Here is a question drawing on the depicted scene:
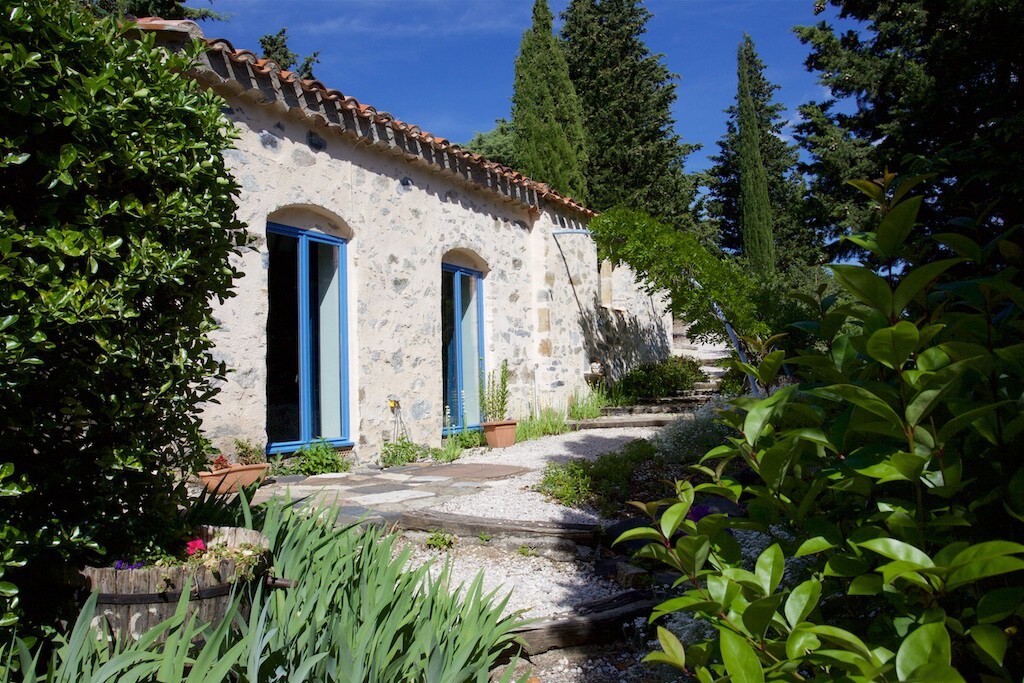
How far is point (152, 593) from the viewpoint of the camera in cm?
190

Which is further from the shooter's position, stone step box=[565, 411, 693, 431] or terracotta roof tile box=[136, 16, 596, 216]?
stone step box=[565, 411, 693, 431]

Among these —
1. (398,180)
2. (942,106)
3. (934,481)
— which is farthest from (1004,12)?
(934,481)

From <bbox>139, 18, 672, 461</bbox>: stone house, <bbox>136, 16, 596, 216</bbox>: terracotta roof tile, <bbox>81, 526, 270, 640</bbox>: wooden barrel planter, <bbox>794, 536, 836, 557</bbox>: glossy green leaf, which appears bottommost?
<bbox>81, 526, 270, 640</bbox>: wooden barrel planter

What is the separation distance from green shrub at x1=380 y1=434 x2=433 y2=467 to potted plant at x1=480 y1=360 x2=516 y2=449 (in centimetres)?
108

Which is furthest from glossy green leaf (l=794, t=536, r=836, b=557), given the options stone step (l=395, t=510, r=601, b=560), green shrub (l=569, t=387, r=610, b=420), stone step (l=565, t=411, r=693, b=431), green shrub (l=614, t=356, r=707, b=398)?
green shrub (l=614, t=356, r=707, b=398)

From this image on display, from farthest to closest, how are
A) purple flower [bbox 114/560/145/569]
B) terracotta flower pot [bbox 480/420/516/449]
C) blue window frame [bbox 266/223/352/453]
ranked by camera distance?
terracotta flower pot [bbox 480/420/516/449] < blue window frame [bbox 266/223/352/453] < purple flower [bbox 114/560/145/569]

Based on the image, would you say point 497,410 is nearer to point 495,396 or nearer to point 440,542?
point 495,396

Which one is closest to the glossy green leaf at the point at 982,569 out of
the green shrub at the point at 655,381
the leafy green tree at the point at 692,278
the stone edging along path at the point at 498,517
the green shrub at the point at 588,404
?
the stone edging along path at the point at 498,517

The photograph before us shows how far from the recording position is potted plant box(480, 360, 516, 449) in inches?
307

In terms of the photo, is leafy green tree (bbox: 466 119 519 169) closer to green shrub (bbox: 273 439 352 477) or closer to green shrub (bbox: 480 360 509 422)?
green shrub (bbox: 480 360 509 422)

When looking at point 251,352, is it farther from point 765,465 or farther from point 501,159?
point 501,159

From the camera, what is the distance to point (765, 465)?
99 centimetres

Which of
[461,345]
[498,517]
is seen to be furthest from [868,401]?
[461,345]

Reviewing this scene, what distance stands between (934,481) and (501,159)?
23.2 meters
